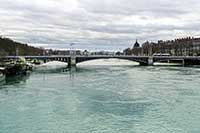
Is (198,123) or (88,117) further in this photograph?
(88,117)

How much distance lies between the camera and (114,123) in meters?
14.8

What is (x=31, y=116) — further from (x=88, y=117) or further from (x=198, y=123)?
(x=198, y=123)

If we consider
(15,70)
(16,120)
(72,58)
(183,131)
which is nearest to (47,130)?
(16,120)

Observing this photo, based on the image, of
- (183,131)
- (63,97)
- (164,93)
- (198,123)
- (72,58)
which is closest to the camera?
(183,131)

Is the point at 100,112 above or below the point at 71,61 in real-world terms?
below

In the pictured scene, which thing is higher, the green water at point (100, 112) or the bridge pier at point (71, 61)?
the bridge pier at point (71, 61)

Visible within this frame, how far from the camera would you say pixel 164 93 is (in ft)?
79.4

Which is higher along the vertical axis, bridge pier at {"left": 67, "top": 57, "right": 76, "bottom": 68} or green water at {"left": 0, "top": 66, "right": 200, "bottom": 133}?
bridge pier at {"left": 67, "top": 57, "right": 76, "bottom": 68}

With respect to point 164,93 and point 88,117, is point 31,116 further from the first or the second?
point 164,93

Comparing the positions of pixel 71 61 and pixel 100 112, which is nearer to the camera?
pixel 100 112

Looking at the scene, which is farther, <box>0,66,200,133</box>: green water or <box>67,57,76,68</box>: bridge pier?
<box>67,57,76,68</box>: bridge pier

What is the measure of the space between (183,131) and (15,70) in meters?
31.2

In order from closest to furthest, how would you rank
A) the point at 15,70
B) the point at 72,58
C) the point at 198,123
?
the point at 198,123 → the point at 15,70 → the point at 72,58

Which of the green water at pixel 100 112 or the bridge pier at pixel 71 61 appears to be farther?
the bridge pier at pixel 71 61
